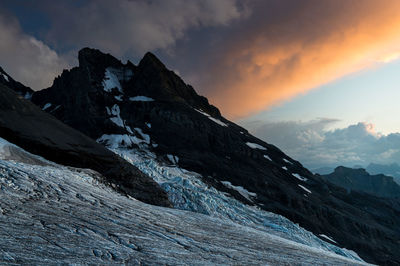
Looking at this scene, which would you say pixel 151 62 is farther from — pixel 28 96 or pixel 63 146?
pixel 63 146

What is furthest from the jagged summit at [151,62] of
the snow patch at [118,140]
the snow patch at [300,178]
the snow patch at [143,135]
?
the snow patch at [300,178]

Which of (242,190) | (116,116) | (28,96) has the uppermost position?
(28,96)

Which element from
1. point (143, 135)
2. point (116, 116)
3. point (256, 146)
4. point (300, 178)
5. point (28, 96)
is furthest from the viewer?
point (28, 96)

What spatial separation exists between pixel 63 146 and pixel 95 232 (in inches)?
812

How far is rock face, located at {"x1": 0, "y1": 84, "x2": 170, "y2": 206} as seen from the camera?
96.4 feet

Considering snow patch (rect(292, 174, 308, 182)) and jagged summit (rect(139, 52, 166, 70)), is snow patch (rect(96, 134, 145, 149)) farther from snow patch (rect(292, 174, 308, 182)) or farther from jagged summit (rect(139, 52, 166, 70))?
jagged summit (rect(139, 52, 166, 70))

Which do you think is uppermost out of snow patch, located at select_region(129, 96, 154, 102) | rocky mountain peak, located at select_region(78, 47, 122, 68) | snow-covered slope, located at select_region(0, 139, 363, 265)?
rocky mountain peak, located at select_region(78, 47, 122, 68)

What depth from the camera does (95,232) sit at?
1372cm

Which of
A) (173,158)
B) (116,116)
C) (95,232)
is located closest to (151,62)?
(116,116)

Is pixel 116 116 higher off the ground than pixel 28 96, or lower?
lower

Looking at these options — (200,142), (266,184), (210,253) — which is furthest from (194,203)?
(200,142)

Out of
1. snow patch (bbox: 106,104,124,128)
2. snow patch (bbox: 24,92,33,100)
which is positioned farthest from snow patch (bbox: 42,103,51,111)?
snow patch (bbox: 106,104,124,128)

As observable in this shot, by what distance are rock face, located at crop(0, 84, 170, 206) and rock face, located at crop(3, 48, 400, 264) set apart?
3134 centimetres

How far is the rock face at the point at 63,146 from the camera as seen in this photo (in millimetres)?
29375
